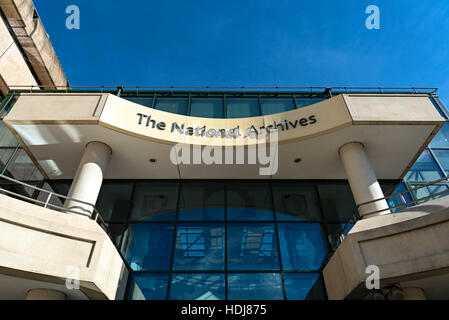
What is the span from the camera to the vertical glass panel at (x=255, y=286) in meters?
10.2

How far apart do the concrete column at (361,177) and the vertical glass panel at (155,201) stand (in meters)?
8.10

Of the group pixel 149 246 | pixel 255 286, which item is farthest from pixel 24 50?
pixel 255 286

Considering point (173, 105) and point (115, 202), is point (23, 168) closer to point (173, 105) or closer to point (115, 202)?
point (115, 202)

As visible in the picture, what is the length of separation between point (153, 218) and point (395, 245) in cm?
954

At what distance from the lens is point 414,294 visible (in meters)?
8.48

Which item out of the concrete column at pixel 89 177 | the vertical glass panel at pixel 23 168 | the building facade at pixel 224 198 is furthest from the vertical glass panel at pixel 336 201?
the vertical glass panel at pixel 23 168

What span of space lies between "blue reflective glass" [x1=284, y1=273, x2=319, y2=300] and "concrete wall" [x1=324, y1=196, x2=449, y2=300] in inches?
59.0

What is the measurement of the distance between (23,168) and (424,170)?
20448 mm

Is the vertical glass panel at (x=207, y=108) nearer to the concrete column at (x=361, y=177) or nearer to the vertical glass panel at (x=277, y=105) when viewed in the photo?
the vertical glass panel at (x=277, y=105)

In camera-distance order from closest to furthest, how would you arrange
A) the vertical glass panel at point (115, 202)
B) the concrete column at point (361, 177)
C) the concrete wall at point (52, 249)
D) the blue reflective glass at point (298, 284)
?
1. the concrete wall at point (52, 249)
2. the blue reflective glass at point (298, 284)
3. the concrete column at point (361, 177)
4. the vertical glass panel at point (115, 202)

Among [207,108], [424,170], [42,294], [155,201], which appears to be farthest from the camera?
[207,108]

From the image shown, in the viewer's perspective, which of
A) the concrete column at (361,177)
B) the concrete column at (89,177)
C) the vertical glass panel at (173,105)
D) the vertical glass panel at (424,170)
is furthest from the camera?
the vertical glass panel at (173,105)

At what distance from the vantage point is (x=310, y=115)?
13.0 metres

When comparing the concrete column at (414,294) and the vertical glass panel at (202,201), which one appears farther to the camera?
the vertical glass panel at (202,201)
